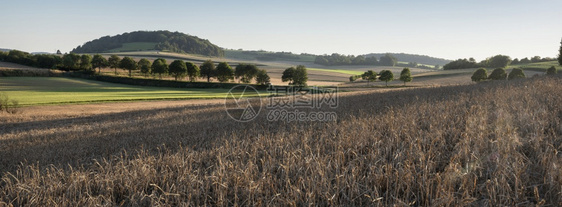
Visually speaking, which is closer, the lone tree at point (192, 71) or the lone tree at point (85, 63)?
the lone tree at point (192, 71)

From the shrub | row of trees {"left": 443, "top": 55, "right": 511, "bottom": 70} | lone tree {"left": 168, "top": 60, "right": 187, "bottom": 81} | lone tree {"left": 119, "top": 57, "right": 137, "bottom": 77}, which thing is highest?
row of trees {"left": 443, "top": 55, "right": 511, "bottom": 70}

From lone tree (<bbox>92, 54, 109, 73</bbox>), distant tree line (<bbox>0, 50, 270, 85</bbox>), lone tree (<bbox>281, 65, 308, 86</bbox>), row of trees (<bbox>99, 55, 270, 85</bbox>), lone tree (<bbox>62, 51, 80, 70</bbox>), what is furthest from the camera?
lone tree (<bbox>92, 54, 109, 73</bbox>)

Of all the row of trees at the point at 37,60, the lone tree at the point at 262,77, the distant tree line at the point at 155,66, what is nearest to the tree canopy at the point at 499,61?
the lone tree at the point at 262,77

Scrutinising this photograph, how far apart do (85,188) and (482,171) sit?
4.61 m

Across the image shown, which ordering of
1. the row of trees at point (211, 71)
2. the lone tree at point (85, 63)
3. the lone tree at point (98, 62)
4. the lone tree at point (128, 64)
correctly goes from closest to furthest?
1. the row of trees at point (211, 71)
2. the lone tree at point (128, 64)
3. the lone tree at point (98, 62)
4. the lone tree at point (85, 63)

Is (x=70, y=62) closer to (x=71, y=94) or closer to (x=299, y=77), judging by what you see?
(x=71, y=94)

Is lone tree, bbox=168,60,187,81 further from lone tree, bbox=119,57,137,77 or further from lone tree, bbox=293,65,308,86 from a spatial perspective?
lone tree, bbox=293,65,308,86

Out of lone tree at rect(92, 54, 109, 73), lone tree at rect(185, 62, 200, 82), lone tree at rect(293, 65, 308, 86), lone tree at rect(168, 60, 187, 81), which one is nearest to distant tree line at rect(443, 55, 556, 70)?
lone tree at rect(293, 65, 308, 86)

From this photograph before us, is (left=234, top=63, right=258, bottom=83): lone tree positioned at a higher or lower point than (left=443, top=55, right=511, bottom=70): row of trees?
lower

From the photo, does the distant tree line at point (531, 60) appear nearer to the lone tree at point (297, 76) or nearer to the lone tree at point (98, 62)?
the lone tree at point (297, 76)

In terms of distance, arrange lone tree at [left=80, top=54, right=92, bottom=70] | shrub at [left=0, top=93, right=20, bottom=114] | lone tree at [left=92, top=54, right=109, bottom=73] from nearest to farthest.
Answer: shrub at [left=0, top=93, right=20, bottom=114] < lone tree at [left=92, top=54, right=109, bottom=73] < lone tree at [left=80, top=54, right=92, bottom=70]

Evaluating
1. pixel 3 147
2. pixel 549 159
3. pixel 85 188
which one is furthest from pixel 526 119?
pixel 3 147

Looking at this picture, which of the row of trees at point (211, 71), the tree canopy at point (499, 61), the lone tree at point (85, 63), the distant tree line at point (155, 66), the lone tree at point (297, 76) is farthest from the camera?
the tree canopy at point (499, 61)

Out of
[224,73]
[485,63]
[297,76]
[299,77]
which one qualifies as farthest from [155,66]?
[485,63]
